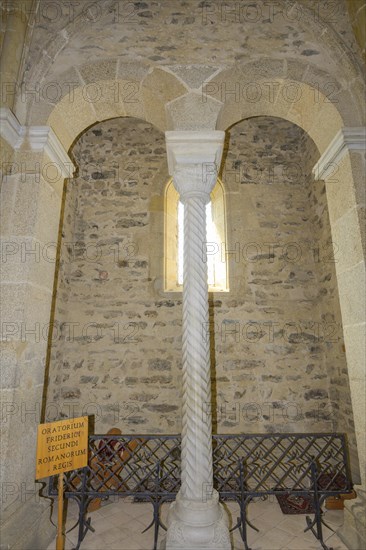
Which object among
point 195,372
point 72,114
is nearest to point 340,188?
point 195,372

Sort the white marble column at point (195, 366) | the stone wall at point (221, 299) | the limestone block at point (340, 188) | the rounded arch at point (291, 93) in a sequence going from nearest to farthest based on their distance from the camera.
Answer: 1. the white marble column at point (195, 366)
2. the limestone block at point (340, 188)
3. the rounded arch at point (291, 93)
4. the stone wall at point (221, 299)

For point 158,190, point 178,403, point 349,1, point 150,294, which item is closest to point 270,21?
point 349,1

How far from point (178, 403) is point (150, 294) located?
1267mm

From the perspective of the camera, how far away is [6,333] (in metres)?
1.90

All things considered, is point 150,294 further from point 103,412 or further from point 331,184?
point 331,184

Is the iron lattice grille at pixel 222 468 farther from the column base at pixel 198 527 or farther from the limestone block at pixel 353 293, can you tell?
the limestone block at pixel 353 293

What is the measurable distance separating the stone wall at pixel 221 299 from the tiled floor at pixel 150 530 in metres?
0.86

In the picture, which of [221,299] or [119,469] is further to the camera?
[221,299]

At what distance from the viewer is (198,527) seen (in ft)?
5.93

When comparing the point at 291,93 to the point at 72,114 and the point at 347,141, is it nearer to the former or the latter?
the point at 347,141

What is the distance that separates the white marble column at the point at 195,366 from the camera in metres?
1.82

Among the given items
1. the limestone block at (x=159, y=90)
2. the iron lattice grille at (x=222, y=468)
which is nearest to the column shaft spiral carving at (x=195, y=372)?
the iron lattice grille at (x=222, y=468)

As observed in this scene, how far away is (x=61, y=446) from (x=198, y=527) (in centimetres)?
89

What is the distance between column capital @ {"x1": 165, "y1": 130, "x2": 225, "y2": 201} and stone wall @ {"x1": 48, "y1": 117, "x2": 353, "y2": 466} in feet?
5.60
